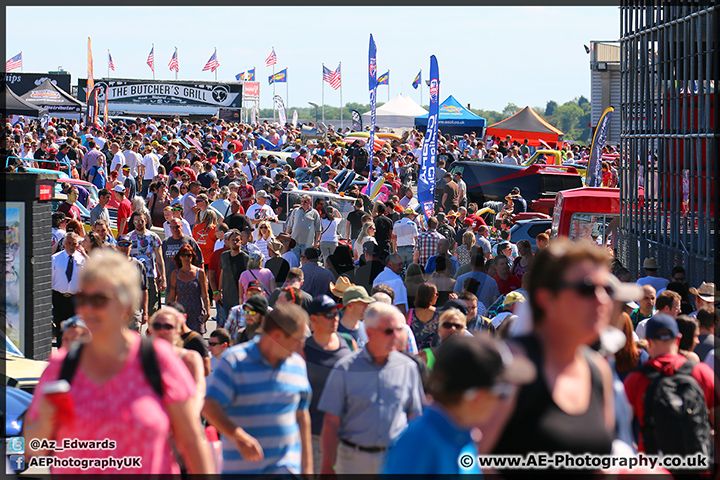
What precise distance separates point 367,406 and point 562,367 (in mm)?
1856

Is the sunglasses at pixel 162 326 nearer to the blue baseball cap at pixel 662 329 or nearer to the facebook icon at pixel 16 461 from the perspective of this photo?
the facebook icon at pixel 16 461

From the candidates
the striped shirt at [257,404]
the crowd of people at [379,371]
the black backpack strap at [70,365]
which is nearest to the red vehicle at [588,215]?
the crowd of people at [379,371]

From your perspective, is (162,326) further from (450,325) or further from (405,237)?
(405,237)

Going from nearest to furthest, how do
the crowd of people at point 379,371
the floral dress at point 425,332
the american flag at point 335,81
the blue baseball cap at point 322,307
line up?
1. the crowd of people at point 379,371
2. the blue baseball cap at point 322,307
3. the floral dress at point 425,332
4. the american flag at point 335,81

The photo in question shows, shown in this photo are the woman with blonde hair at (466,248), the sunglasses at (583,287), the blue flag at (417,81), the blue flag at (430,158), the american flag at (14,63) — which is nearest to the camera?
the sunglasses at (583,287)

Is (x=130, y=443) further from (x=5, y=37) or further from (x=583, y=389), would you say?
(x=5, y=37)

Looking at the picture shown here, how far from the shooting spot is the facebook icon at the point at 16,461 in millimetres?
5758

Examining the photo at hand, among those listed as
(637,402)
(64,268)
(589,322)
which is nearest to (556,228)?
(64,268)

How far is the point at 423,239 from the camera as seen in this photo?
11789mm

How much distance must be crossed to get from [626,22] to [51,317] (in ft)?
33.7

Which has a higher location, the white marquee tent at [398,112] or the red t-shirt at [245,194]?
the white marquee tent at [398,112]

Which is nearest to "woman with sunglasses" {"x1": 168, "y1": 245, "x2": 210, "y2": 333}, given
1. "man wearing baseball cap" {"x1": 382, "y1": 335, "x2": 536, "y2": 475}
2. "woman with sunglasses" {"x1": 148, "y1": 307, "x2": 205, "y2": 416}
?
"woman with sunglasses" {"x1": 148, "y1": 307, "x2": 205, "y2": 416}

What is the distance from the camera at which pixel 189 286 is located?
968 cm

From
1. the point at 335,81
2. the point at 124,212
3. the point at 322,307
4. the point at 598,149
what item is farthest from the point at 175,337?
the point at 335,81
